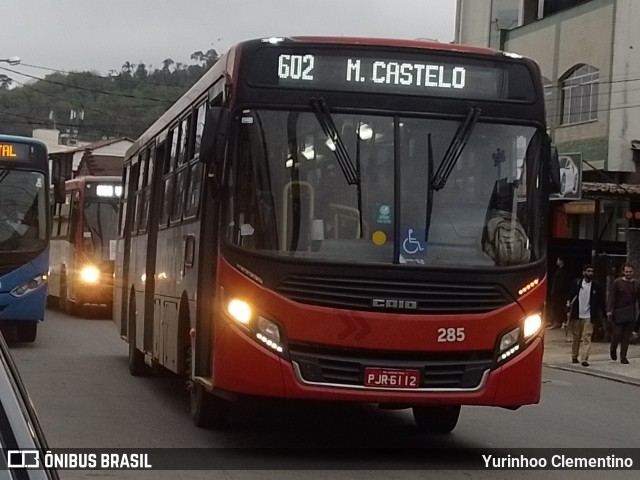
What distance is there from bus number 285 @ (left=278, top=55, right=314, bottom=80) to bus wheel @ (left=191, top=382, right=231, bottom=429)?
290cm

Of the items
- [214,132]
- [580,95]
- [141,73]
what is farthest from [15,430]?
[141,73]

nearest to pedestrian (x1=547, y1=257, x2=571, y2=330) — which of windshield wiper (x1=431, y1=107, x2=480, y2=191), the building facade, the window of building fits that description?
the building facade

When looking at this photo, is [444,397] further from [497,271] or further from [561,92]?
[561,92]

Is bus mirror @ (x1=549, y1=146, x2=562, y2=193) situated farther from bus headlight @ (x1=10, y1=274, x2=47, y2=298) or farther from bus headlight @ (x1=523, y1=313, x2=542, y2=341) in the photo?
bus headlight @ (x1=10, y1=274, x2=47, y2=298)

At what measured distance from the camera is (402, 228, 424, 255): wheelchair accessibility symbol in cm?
967

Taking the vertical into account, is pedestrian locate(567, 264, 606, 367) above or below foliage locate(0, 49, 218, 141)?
below

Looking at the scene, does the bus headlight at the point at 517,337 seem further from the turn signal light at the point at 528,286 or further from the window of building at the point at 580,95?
the window of building at the point at 580,95

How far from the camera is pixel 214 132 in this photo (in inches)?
386

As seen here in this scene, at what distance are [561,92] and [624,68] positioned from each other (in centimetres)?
341

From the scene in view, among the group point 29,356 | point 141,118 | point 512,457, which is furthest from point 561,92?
point 141,118

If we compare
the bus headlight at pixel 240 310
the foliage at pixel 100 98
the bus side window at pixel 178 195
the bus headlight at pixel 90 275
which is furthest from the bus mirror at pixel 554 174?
the foliage at pixel 100 98

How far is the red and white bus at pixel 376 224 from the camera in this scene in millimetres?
9516

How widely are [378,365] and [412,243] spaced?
3.21ft

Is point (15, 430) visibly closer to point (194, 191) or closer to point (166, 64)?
point (194, 191)
